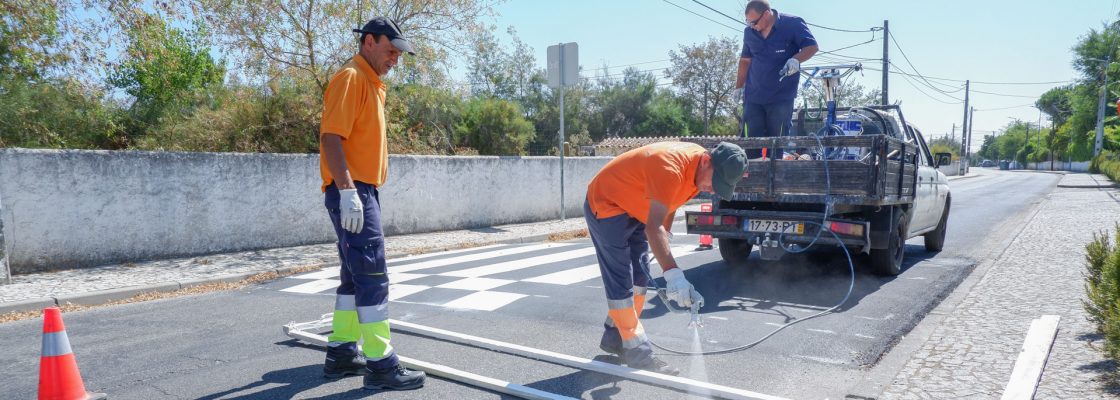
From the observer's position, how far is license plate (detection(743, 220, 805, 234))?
21.2ft

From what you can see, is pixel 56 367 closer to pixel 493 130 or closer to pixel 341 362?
pixel 341 362

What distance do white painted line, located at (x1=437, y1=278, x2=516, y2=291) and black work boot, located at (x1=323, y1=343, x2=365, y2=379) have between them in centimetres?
274

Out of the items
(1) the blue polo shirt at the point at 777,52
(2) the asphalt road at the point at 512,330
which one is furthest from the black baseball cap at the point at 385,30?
(1) the blue polo shirt at the point at 777,52

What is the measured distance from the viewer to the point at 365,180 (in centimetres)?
375

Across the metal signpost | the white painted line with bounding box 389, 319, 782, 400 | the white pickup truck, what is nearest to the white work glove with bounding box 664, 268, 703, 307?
the white painted line with bounding box 389, 319, 782, 400

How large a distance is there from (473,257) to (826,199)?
4.60m

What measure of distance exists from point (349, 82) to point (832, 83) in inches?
236

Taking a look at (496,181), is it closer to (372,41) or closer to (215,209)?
(215,209)

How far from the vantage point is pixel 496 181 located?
43.4 feet

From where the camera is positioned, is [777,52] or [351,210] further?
[777,52]

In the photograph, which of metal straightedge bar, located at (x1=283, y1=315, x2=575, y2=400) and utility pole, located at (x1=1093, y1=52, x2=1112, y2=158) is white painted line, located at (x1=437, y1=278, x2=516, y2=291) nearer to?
metal straightedge bar, located at (x1=283, y1=315, x2=575, y2=400)

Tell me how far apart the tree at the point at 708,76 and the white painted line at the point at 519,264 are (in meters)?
29.0

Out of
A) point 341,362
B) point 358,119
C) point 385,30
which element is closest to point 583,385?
point 341,362

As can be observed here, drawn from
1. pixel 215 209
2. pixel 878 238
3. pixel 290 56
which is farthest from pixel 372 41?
pixel 290 56
